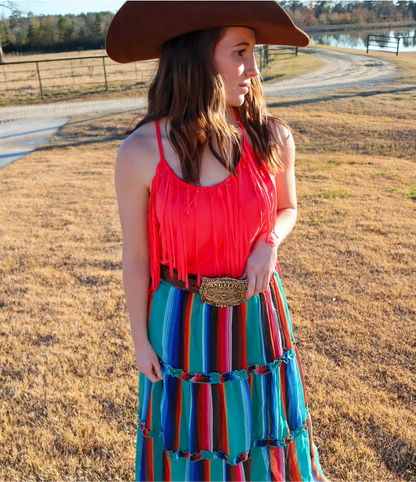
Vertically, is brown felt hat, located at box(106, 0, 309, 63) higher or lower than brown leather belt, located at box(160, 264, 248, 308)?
higher

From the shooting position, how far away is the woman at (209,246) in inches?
54.1

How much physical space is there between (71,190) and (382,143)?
560 cm

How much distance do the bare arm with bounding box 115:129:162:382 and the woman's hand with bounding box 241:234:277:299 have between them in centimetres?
33

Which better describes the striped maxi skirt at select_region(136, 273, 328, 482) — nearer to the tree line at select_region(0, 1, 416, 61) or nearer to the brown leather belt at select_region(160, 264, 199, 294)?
the brown leather belt at select_region(160, 264, 199, 294)

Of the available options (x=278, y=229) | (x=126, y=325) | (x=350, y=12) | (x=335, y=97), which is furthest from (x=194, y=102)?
(x=350, y=12)

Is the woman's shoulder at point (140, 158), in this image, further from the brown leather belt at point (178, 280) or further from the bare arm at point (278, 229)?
the bare arm at point (278, 229)

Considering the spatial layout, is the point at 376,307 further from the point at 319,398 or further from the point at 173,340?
the point at 173,340

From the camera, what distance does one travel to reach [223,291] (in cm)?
142

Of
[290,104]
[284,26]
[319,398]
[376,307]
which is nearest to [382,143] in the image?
[290,104]

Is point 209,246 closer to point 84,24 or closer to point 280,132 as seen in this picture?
point 280,132

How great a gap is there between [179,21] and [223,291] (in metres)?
0.78

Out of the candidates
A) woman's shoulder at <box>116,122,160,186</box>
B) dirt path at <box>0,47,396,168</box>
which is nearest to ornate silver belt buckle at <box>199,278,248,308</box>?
woman's shoulder at <box>116,122,160,186</box>

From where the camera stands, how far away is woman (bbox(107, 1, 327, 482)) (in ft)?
4.50

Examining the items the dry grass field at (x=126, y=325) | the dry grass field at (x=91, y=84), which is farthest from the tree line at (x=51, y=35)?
the dry grass field at (x=126, y=325)
